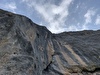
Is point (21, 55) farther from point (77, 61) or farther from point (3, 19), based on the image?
point (77, 61)

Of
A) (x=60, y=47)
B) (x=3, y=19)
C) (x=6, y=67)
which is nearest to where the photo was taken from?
(x=6, y=67)

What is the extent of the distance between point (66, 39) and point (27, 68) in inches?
669

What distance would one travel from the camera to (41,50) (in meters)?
18.1

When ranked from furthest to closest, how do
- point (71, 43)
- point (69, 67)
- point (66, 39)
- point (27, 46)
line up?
point (66, 39) → point (71, 43) → point (69, 67) → point (27, 46)

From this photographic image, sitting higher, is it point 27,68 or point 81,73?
point 27,68

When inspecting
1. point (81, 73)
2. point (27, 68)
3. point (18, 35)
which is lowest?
point (81, 73)

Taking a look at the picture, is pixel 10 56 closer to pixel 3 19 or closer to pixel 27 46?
pixel 27 46

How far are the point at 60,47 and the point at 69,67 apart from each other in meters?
4.26

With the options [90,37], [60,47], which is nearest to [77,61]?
[60,47]

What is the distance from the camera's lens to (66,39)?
27.9 metres

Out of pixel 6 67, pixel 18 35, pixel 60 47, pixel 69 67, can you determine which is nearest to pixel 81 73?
pixel 69 67

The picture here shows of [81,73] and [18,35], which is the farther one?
[81,73]

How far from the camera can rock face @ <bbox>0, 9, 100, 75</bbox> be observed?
11570 millimetres

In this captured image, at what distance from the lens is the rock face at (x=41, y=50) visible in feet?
38.0
